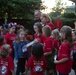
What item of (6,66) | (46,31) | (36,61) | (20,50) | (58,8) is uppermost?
(46,31)

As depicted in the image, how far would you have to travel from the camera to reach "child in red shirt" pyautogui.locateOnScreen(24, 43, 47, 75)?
199 inches

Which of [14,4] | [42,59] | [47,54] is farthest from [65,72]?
[14,4]

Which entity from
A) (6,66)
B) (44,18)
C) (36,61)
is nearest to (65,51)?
(36,61)

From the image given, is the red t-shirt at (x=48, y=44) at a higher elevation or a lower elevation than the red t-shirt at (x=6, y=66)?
higher

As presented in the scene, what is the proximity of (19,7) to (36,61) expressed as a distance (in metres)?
14.2

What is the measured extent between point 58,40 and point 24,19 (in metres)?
13.0

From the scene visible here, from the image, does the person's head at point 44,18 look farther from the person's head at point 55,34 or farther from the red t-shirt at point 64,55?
the red t-shirt at point 64,55

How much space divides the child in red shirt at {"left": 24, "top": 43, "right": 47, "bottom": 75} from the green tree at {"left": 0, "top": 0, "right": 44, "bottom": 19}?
43.7 ft

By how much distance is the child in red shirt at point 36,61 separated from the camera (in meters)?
5.05

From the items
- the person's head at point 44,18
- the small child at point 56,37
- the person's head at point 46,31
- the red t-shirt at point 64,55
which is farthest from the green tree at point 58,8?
the red t-shirt at point 64,55

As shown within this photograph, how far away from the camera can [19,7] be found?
19.1 metres

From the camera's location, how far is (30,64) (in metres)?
5.17

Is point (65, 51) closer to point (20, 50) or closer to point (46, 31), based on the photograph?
point (46, 31)

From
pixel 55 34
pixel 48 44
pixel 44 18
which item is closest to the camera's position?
pixel 48 44
